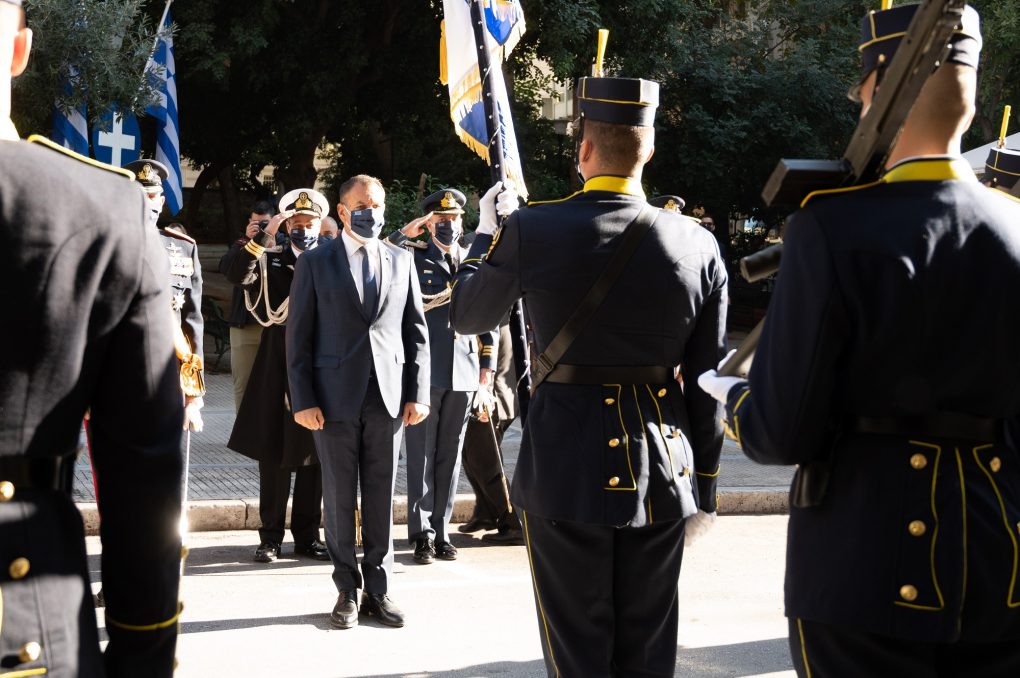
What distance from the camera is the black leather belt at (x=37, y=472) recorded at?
1.84 m

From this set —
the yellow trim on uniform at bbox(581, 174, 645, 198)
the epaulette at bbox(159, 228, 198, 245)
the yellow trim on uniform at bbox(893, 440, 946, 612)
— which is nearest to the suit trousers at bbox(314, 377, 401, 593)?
the epaulette at bbox(159, 228, 198, 245)

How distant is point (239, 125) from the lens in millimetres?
21953

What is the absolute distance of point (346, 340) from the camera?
20.4ft

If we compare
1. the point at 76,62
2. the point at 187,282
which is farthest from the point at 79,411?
the point at 76,62

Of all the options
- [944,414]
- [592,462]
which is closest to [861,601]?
[944,414]

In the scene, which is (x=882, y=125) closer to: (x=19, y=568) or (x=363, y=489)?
(x=19, y=568)

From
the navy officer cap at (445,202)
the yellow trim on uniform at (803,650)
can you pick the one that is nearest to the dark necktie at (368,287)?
the navy officer cap at (445,202)

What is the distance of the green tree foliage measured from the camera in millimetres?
11500

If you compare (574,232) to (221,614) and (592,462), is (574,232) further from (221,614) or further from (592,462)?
(221,614)

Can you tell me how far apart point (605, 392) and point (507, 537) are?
443 centimetres

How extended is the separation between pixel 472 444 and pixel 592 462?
441cm

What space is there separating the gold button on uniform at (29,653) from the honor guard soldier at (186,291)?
180 inches

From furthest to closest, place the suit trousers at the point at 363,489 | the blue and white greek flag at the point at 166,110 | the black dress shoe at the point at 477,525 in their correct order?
the blue and white greek flag at the point at 166,110 < the black dress shoe at the point at 477,525 < the suit trousers at the point at 363,489

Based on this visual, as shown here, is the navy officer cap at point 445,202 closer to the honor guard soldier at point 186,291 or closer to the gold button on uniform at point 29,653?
the honor guard soldier at point 186,291
